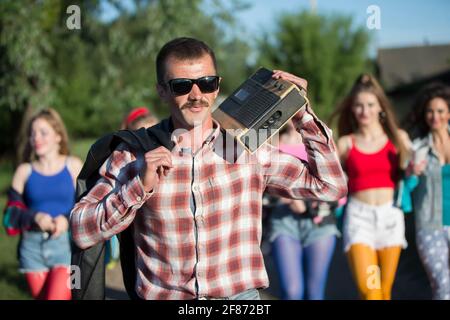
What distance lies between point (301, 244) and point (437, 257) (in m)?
1.14

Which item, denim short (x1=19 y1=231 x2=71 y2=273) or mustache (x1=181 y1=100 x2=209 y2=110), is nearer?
mustache (x1=181 y1=100 x2=209 y2=110)

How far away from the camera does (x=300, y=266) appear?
5258mm

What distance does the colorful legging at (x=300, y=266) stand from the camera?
5152mm

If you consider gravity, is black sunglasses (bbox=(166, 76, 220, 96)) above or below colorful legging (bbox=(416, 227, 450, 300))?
above

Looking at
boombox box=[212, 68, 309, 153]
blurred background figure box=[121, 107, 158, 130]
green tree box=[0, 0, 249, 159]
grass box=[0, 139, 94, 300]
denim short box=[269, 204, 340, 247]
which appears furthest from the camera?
green tree box=[0, 0, 249, 159]

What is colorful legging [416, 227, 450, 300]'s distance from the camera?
16.9 feet

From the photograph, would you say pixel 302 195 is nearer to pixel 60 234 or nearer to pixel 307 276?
pixel 307 276

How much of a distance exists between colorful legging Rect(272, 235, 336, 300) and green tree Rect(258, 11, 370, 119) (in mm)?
36389

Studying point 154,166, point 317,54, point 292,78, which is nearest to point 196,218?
point 154,166

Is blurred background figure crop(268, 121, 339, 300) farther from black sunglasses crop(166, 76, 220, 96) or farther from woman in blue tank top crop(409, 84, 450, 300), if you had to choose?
black sunglasses crop(166, 76, 220, 96)

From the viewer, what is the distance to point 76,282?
10.2 ft

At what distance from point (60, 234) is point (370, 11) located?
3.11m

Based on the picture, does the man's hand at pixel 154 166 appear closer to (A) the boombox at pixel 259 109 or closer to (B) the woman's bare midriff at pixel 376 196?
(A) the boombox at pixel 259 109

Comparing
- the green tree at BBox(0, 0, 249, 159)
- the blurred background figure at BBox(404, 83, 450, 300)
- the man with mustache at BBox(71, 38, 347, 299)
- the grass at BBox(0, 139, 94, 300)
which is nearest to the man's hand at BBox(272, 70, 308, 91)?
the man with mustache at BBox(71, 38, 347, 299)
